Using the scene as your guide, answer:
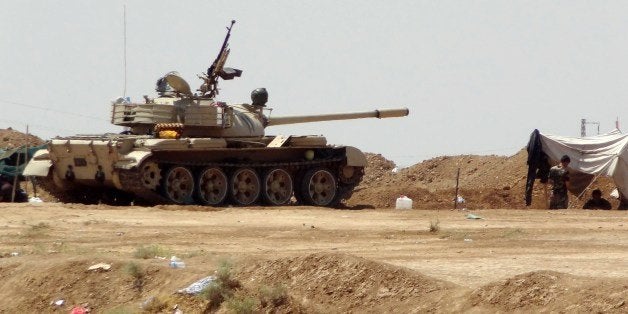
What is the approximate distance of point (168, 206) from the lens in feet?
81.9

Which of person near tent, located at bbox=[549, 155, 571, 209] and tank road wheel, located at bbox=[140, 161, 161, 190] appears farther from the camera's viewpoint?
person near tent, located at bbox=[549, 155, 571, 209]

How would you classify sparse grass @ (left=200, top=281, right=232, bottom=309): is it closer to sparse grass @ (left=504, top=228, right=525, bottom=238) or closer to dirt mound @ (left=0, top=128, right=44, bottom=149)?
sparse grass @ (left=504, top=228, right=525, bottom=238)

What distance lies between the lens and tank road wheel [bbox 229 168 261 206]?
90.9ft

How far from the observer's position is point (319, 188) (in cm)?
2948

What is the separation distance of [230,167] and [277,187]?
1469mm

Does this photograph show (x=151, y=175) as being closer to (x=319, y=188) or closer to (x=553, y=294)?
(x=319, y=188)

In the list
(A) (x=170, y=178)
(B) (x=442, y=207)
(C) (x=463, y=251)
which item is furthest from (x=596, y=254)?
(B) (x=442, y=207)

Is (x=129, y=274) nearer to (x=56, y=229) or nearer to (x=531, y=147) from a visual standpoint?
(x=56, y=229)

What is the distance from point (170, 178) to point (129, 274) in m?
13.3

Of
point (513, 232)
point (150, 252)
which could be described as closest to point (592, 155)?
point (513, 232)

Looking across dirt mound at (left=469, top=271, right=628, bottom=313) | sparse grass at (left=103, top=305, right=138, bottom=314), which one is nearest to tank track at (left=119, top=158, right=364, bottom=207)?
sparse grass at (left=103, top=305, right=138, bottom=314)

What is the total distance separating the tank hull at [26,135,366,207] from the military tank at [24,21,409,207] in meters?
0.02

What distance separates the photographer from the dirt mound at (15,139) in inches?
1674

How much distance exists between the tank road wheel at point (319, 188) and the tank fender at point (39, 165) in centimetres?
543
